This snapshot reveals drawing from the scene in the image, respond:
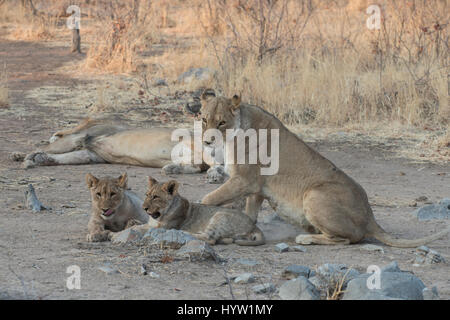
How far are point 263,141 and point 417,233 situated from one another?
159 cm

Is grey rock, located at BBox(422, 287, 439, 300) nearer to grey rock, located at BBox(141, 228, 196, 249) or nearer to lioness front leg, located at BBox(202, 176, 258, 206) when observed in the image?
grey rock, located at BBox(141, 228, 196, 249)

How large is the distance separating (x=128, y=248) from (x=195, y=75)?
831 cm

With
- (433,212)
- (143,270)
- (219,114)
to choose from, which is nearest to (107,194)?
(219,114)

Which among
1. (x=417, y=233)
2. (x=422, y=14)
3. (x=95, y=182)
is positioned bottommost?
(x=417, y=233)

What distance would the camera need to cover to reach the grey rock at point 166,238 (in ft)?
18.5

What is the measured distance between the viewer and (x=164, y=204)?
6.04 m

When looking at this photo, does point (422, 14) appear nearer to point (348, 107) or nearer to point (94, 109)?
point (348, 107)

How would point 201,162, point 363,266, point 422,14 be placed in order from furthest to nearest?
point 422,14, point 201,162, point 363,266

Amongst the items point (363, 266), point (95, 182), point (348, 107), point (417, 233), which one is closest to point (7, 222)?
point (95, 182)

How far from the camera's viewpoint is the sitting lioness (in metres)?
6.10

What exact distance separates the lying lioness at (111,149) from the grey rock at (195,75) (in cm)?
410

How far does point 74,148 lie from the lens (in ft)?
31.1

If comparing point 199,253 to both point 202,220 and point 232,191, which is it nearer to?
point 202,220

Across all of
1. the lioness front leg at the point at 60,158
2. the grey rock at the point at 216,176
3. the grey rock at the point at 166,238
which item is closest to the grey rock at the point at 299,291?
the grey rock at the point at 166,238
